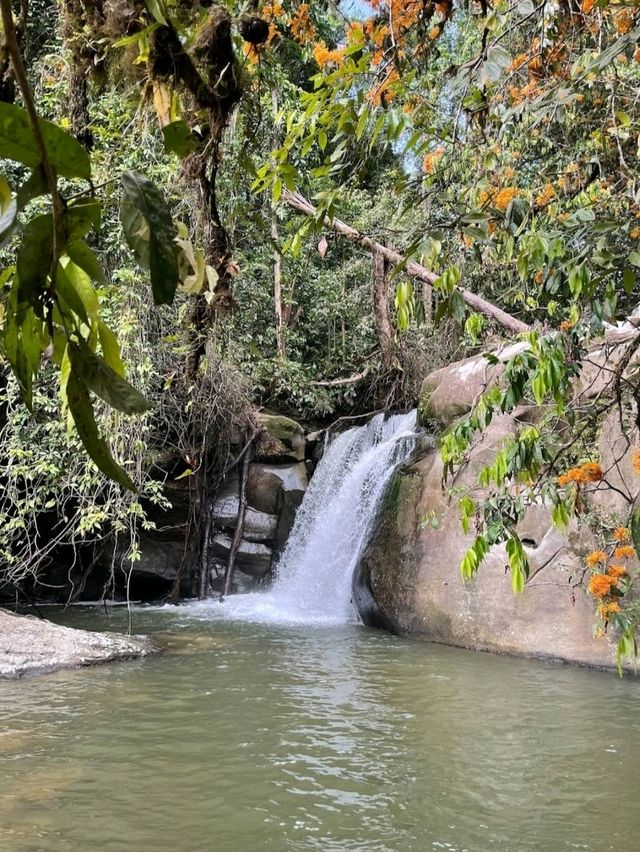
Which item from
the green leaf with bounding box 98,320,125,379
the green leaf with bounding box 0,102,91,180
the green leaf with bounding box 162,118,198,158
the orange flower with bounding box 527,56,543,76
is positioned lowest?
the green leaf with bounding box 98,320,125,379

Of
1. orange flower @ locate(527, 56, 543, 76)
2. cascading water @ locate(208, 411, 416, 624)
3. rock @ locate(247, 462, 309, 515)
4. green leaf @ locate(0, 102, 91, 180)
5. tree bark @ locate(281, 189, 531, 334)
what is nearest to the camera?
green leaf @ locate(0, 102, 91, 180)

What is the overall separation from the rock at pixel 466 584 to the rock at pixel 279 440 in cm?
254

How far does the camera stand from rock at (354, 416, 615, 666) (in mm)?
→ 6988

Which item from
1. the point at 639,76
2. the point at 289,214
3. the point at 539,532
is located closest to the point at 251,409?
the point at 289,214

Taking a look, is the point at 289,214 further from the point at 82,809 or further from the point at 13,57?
the point at 13,57

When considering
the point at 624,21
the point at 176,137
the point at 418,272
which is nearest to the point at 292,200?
the point at 418,272

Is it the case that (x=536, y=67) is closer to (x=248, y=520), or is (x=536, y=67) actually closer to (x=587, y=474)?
(x=587, y=474)

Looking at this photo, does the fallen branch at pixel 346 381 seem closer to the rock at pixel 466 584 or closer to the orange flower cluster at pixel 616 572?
the rock at pixel 466 584

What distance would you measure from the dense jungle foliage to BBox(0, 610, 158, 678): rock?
1054 mm

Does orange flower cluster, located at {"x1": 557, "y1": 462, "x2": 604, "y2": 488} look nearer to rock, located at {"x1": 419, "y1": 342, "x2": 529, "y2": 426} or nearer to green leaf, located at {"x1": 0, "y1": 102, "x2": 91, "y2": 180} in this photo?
green leaf, located at {"x1": 0, "y1": 102, "x2": 91, "y2": 180}

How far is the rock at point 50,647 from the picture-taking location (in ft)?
19.6

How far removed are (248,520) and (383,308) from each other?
513 cm

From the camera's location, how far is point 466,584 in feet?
25.1

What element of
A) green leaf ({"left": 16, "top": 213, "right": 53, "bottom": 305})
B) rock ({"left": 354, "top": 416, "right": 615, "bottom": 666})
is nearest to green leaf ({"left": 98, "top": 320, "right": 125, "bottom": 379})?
green leaf ({"left": 16, "top": 213, "right": 53, "bottom": 305})
